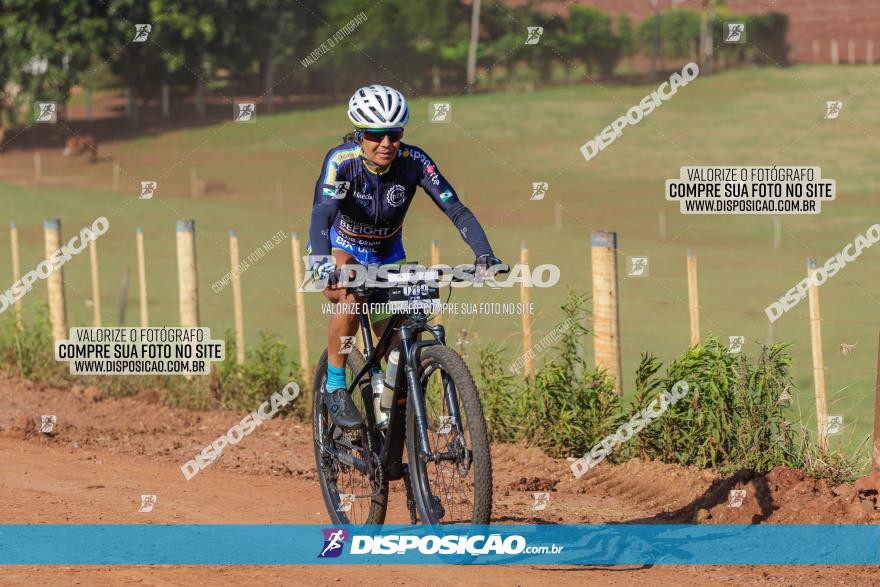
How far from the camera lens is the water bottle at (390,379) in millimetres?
7730

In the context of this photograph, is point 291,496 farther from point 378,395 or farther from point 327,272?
point 327,272

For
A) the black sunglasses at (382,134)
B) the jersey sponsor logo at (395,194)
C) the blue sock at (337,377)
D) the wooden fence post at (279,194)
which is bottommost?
the blue sock at (337,377)

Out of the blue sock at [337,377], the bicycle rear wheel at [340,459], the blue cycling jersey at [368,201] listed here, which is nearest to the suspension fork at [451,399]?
the blue cycling jersey at [368,201]

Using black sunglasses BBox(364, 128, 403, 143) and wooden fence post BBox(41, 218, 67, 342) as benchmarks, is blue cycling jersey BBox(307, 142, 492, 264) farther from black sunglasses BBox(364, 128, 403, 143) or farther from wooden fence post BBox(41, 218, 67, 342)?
wooden fence post BBox(41, 218, 67, 342)

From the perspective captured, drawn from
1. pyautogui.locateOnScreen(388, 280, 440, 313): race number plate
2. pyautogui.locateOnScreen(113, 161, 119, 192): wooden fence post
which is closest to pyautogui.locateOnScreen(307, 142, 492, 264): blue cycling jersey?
pyautogui.locateOnScreen(388, 280, 440, 313): race number plate

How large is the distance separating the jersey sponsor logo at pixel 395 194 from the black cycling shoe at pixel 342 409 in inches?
50.7

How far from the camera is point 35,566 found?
743 centimetres

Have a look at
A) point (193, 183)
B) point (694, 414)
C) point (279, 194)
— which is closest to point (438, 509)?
point (694, 414)

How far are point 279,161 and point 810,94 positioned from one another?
1156 inches

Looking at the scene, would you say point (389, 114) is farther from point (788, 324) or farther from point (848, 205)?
point (848, 205)

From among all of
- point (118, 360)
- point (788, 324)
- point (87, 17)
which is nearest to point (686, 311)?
point (788, 324)

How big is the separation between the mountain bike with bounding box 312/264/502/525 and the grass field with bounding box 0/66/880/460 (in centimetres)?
832

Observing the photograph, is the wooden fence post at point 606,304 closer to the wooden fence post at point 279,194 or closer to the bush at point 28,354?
the bush at point 28,354

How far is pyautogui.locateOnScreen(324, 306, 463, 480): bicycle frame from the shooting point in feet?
24.3
